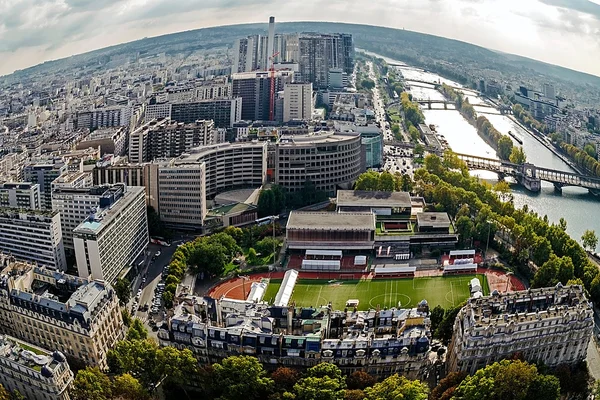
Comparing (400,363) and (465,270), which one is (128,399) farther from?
(465,270)

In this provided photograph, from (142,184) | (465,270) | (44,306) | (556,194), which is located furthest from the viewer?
(556,194)

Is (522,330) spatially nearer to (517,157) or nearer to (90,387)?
(90,387)

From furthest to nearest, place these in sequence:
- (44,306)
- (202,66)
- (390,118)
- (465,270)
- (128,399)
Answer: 1. (202,66)
2. (390,118)
3. (465,270)
4. (44,306)
5. (128,399)

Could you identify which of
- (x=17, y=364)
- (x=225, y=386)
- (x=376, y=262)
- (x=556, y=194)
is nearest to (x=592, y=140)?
(x=556, y=194)

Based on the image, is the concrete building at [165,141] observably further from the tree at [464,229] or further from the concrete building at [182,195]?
the tree at [464,229]

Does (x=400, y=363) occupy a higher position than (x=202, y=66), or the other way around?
(x=202, y=66)

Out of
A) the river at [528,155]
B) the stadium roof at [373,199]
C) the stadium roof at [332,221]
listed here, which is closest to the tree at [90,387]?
the stadium roof at [332,221]

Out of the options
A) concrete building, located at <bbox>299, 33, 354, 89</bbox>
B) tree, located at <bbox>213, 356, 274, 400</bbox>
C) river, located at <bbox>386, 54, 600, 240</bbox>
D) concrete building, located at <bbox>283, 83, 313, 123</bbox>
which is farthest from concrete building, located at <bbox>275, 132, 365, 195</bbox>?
concrete building, located at <bbox>299, 33, 354, 89</bbox>
